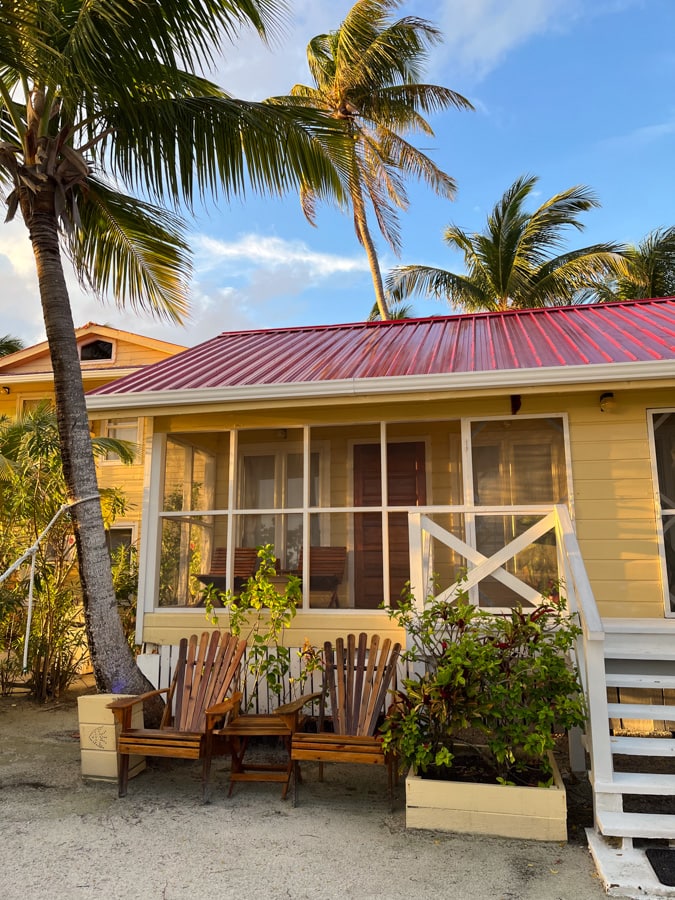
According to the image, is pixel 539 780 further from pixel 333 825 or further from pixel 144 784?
pixel 144 784

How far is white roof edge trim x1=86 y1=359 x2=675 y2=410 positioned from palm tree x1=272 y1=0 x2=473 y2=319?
1169cm

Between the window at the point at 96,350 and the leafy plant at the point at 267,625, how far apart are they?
10.7 metres

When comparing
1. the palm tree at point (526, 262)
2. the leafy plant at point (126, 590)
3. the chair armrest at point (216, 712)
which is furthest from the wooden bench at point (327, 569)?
the palm tree at point (526, 262)

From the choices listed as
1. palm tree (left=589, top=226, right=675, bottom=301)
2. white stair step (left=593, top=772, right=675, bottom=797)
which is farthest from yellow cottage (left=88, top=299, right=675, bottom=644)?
palm tree (left=589, top=226, right=675, bottom=301)

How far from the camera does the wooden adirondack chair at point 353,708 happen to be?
168 inches

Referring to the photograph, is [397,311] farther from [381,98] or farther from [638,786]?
[638,786]

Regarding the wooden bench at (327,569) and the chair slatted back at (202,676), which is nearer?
the chair slatted back at (202,676)

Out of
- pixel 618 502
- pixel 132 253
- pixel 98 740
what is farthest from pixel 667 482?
pixel 132 253

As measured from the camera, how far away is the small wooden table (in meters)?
4.46

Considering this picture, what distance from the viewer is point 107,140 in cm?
632

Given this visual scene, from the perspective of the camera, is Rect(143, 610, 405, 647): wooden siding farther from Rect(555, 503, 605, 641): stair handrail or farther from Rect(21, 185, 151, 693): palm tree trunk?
Rect(555, 503, 605, 641): stair handrail

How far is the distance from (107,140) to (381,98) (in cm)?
1313

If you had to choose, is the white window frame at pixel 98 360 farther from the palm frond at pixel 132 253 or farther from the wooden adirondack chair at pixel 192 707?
the wooden adirondack chair at pixel 192 707

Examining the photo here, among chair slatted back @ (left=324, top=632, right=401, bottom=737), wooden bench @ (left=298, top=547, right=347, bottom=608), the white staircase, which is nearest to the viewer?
the white staircase
